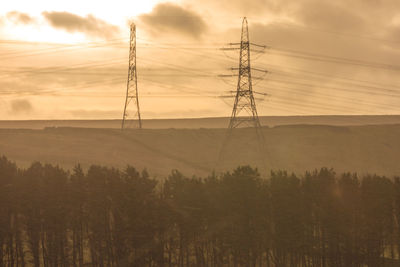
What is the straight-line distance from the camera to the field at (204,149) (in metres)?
96.6

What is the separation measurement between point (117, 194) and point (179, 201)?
5.01m

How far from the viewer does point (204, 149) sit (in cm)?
11762

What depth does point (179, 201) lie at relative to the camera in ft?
140

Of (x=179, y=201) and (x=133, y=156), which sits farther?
(x=133, y=156)

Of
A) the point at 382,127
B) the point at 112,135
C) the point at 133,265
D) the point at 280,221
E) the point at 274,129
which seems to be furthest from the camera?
the point at 382,127

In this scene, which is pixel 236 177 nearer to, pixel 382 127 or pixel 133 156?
pixel 133 156

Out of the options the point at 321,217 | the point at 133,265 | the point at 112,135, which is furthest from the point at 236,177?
the point at 112,135

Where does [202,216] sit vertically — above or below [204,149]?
below

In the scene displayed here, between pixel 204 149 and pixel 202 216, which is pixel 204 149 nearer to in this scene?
pixel 204 149

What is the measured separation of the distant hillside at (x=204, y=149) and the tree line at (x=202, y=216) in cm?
4357

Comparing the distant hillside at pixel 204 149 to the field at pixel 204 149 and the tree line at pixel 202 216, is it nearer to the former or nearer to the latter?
the field at pixel 204 149

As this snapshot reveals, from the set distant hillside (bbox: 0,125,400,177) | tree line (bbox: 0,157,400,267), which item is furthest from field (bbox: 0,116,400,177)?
tree line (bbox: 0,157,400,267)

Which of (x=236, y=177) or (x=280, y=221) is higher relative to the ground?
(x=236, y=177)

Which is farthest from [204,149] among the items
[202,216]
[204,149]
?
[202,216]
